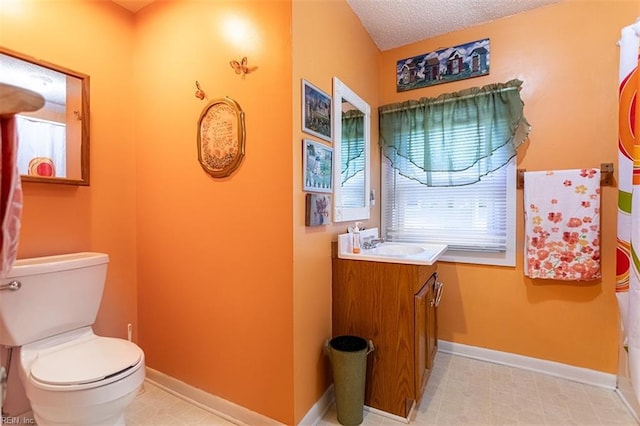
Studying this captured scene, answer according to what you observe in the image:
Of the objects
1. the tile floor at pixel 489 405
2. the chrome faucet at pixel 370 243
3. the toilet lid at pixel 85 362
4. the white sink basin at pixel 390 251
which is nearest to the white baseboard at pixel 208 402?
the tile floor at pixel 489 405

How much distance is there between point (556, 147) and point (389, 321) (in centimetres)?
165

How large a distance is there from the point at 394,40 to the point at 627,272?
2.20 meters

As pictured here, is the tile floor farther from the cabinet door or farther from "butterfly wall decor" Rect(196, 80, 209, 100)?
"butterfly wall decor" Rect(196, 80, 209, 100)

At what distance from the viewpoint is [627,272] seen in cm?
165

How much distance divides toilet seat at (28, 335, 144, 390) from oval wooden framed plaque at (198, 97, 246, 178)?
993mm

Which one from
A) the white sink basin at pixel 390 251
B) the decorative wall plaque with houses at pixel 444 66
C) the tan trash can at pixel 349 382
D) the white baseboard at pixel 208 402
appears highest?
the decorative wall plaque with houses at pixel 444 66

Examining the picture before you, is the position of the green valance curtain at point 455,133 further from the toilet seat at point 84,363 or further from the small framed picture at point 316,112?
the toilet seat at point 84,363

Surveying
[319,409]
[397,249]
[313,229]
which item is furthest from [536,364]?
[313,229]

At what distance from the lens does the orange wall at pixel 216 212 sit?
149 centimetres

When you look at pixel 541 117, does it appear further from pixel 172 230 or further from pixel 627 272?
pixel 172 230

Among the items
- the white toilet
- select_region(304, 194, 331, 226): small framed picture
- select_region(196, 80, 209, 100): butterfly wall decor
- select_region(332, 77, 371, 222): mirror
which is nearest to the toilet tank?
the white toilet

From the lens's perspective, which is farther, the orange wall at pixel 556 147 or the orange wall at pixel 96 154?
the orange wall at pixel 556 147

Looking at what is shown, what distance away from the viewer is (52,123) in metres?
1.62

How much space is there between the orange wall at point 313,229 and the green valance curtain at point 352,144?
25 centimetres
